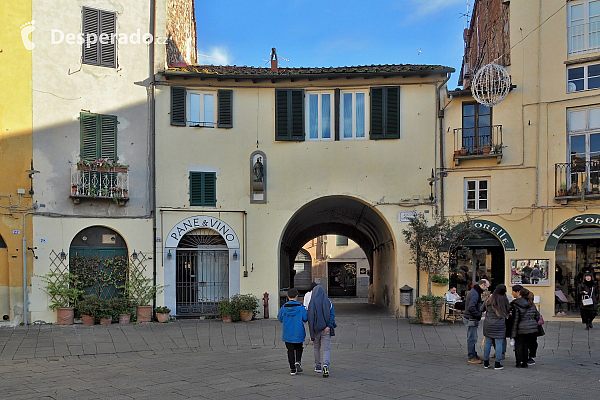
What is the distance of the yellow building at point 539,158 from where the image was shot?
17.4 meters

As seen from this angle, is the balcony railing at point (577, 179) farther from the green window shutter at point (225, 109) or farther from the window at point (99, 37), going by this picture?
the window at point (99, 37)

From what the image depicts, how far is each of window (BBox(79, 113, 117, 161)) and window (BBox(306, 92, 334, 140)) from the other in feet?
19.7

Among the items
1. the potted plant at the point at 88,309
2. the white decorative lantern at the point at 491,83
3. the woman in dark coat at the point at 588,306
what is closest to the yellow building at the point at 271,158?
the white decorative lantern at the point at 491,83

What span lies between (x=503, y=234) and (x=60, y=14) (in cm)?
1475

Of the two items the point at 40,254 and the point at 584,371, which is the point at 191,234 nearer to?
the point at 40,254

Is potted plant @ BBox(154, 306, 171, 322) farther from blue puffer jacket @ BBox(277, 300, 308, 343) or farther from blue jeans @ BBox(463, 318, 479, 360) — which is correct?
blue jeans @ BBox(463, 318, 479, 360)

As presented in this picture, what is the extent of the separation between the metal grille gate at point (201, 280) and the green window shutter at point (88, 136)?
390 cm

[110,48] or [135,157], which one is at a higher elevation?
[110,48]

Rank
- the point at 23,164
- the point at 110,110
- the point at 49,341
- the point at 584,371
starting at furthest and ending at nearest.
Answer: the point at 110,110 → the point at 23,164 → the point at 49,341 → the point at 584,371

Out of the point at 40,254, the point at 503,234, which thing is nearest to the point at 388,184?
the point at 503,234

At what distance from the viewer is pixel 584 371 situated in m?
10.6

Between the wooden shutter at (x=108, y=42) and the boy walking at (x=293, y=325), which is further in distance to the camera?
the wooden shutter at (x=108, y=42)

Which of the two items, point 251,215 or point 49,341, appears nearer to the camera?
point 49,341

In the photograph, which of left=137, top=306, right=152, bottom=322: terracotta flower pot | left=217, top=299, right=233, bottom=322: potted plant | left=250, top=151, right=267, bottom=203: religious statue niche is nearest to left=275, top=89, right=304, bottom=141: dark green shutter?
left=250, top=151, right=267, bottom=203: religious statue niche
